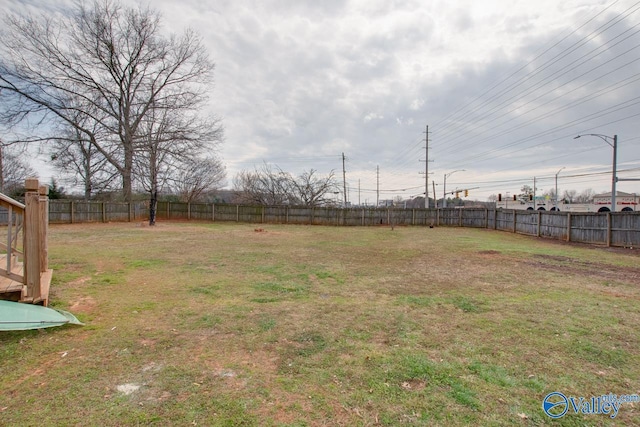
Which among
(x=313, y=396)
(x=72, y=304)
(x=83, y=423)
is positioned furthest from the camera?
(x=72, y=304)

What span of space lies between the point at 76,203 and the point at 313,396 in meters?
22.3

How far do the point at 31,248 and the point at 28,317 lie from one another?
30.3 inches

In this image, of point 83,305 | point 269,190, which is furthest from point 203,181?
point 83,305

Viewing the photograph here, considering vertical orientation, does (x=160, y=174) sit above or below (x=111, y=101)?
below

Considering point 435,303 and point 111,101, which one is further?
point 111,101

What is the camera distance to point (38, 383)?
229cm

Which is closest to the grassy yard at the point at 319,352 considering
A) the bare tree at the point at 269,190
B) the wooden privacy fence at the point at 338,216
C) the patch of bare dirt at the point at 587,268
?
the patch of bare dirt at the point at 587,268

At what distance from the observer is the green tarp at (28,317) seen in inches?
117

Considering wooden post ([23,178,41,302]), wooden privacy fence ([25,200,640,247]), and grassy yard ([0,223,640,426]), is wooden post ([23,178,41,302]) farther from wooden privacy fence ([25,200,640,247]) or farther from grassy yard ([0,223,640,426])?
wooden privacy fence ([25,200,640,247])

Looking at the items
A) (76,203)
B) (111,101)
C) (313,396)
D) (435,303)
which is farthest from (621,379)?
(111,101)

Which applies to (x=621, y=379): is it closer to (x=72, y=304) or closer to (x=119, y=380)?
(x=119, y=380)

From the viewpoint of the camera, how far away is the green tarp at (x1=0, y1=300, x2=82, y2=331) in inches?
117

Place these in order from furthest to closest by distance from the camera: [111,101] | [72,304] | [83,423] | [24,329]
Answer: [111,101] < [72,304] < [24,329] < [83,423]

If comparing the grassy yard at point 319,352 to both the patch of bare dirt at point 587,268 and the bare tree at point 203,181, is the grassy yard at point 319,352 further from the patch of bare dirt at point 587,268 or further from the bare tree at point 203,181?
the bare tree at point 203,181
